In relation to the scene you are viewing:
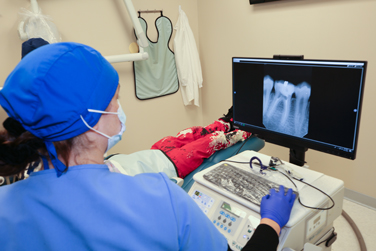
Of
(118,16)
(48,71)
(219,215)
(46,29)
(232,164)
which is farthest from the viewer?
(118,16)

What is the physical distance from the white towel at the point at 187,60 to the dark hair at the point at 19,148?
233 cm

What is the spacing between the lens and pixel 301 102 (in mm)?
1078

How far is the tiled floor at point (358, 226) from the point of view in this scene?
1757 mm

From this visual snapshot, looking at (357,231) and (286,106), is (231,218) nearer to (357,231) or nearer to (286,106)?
(286,106)

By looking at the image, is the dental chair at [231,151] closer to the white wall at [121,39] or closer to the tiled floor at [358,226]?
the tiled floor at [358,226]

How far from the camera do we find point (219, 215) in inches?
40.6

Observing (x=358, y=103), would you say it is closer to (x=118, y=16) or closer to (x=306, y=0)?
(x=306, y=0)

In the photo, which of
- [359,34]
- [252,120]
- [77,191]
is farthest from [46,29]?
[359,34]

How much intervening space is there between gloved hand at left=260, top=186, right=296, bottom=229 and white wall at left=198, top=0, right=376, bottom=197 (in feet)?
4.68

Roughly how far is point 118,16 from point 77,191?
89.7 inches

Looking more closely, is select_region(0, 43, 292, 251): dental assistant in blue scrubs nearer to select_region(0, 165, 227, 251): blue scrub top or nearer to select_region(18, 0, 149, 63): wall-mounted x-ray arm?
select_region(0, 165, 227, 251): blue scrub top

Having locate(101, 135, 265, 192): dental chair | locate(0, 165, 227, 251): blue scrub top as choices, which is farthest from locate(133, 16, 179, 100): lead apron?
locate(0, 165, 227, 251): blue scrub top

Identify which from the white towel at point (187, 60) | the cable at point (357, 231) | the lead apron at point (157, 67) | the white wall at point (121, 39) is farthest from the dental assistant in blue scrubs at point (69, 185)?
the white towel at point (187, 60)

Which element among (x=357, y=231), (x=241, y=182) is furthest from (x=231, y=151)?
(x=357, y=231)
